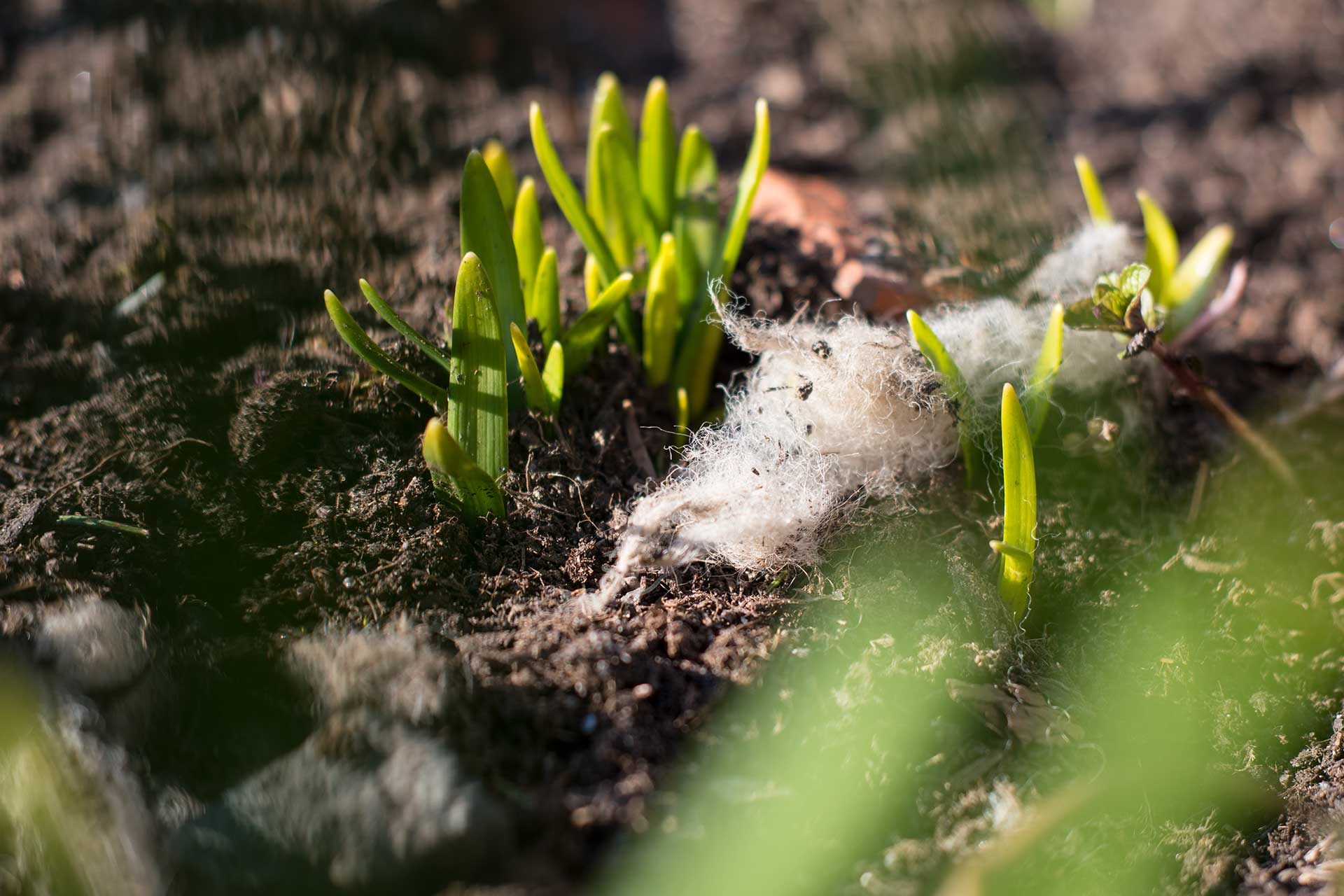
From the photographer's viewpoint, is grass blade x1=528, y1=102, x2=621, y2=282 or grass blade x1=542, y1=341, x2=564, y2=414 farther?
grass blade x1=528, y1=102, x2=621, y2=282

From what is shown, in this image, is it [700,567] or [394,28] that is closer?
[700,567]

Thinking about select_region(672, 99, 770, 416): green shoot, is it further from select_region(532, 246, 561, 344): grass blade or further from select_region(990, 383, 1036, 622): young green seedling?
select_region(990, 383, 1036, 622): young green seedling

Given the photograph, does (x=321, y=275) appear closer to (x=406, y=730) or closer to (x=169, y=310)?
(x=169, y=310)

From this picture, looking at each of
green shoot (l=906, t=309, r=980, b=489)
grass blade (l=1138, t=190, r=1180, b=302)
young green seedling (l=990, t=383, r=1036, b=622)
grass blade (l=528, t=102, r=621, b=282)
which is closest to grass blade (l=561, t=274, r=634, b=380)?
grass blade (l=528, t=102, r=621, b=282)

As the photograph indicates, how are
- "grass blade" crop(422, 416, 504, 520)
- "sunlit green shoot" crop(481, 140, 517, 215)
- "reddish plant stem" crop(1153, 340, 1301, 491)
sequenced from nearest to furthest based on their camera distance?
1. "grass blade" crop(422, 416, 504, 520)
2. "reddish plant stem" crop(1153, 340, 1301, 491)
3. "sunlit green shoot" crop(481, 140, 517, 215)

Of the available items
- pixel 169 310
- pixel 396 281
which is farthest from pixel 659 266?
pixel 169 310

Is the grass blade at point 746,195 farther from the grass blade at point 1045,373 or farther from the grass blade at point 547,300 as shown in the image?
the grass blade at point 1045,373

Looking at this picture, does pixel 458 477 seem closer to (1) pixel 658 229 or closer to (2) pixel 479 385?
(2) pixel 479 385

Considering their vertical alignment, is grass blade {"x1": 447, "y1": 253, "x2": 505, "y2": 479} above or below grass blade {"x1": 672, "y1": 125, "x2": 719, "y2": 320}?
below
